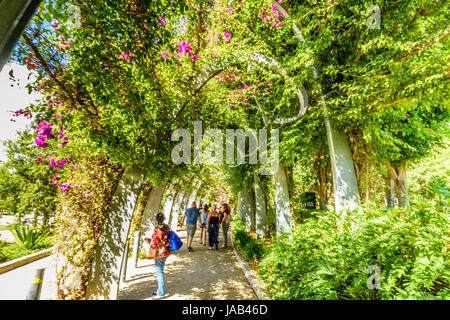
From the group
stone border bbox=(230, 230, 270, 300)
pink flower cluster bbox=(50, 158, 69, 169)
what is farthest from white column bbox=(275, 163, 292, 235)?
pink flower cluster bbox=(50, 158, 69, 169)

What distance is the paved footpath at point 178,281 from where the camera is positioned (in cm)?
491

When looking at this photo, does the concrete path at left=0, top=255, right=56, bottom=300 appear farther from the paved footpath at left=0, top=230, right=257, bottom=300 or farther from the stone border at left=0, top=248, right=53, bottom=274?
the stone border at left=0, top=248, right=53, bottom=274

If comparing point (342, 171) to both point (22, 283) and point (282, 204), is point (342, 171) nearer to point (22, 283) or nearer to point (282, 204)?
point (282, 204)

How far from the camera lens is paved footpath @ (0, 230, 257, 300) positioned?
4.91 metres

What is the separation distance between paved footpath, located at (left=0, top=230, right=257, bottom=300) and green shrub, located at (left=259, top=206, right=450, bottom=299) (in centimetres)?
197

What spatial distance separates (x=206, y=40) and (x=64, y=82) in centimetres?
376

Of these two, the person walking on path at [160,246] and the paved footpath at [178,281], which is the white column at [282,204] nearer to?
the paved footpath at [178,281]

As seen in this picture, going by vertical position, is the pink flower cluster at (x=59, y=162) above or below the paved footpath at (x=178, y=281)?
above

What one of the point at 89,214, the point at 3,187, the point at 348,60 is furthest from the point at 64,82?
the point at 3,187

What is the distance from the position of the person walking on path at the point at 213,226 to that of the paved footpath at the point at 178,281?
1.53m

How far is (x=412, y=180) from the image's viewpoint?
2209cm

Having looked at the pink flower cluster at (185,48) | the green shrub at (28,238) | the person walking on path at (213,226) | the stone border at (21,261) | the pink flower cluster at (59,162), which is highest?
the pink flower cluster at (185,48)

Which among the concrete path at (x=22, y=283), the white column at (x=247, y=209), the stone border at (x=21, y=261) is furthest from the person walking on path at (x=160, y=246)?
the white column at (x=247, y=209)

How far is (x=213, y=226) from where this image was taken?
984cm
